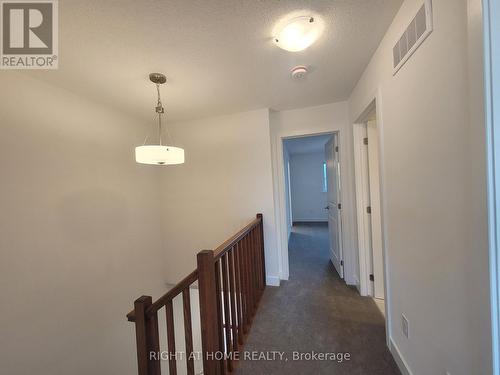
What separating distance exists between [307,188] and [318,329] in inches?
203

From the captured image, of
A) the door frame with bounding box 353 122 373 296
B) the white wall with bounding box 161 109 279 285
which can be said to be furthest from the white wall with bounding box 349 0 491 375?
the white wall with bounding box 161 109 279 285

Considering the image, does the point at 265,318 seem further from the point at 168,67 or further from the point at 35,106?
the point at 35,106

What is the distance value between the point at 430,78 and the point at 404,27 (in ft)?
1.48

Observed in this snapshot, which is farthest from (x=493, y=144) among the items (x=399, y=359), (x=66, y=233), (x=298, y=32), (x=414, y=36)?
(x=66, y=233)

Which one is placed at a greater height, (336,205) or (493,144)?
(493,144)

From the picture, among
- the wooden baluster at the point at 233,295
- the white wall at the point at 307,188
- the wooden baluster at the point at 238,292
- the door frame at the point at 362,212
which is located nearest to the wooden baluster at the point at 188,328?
the wooden baluster at the point at 233,295

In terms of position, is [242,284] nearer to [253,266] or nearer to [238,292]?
[238,292]

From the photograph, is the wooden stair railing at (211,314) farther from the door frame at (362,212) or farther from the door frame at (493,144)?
the door frame at (362,212)

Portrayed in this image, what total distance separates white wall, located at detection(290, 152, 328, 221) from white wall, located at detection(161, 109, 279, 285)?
4.24 meters

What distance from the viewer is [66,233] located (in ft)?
6.34

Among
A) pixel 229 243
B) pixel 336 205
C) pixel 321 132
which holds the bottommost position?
pixel 229 243

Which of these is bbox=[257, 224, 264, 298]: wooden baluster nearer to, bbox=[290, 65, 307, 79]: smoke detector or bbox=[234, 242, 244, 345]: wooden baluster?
bbox=[234, 242, 244, 345]: wooden baluster

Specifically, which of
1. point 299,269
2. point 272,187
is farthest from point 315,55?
point 299,269

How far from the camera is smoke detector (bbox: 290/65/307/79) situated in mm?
1739
